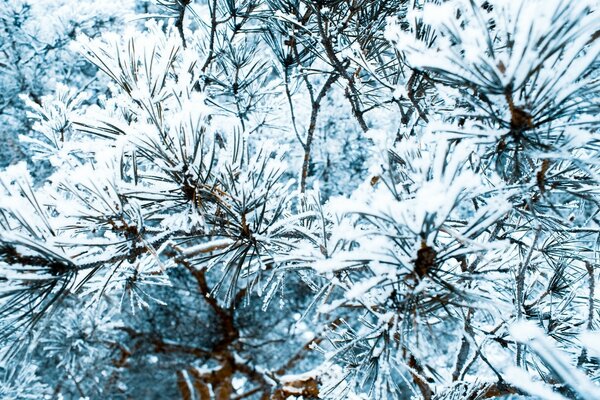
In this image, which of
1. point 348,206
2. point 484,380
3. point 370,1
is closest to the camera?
point 348,206

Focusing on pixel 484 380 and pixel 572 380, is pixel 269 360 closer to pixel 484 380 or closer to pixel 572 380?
pixel 484 380

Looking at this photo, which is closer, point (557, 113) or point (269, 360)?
point (557, 113)

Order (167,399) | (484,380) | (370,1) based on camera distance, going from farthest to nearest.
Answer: (167,399) → (370,1) → (484,380)

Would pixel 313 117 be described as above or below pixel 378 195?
above

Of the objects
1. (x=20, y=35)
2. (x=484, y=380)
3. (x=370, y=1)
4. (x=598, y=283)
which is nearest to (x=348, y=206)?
(x=484, y=380)

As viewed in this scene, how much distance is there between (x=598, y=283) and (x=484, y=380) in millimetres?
371

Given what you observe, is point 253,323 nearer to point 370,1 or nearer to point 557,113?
point 370,1

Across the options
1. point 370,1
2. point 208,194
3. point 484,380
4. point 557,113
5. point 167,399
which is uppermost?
point 370,1

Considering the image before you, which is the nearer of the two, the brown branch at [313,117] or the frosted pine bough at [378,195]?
the frosted pine bough at [378,195]

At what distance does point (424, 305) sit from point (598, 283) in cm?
60

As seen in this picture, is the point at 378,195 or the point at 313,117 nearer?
the point at 378,195

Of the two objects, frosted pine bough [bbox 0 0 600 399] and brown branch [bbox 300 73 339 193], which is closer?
frosted pine bough [bbox 0 0 600 399]

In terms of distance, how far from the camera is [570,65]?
1.17ft

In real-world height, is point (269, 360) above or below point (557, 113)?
below
